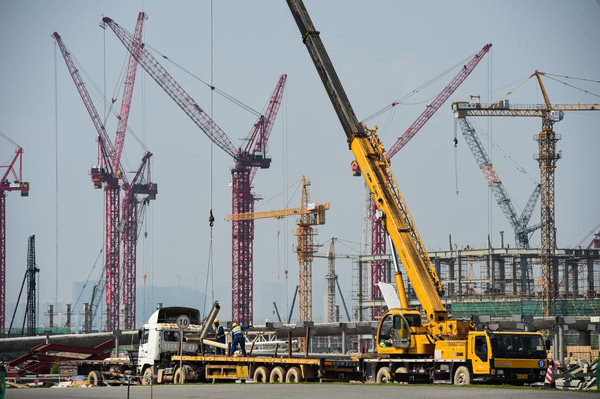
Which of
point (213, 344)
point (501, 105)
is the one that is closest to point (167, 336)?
point (213, 344)

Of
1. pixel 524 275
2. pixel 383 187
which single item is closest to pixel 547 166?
pixel 524 275

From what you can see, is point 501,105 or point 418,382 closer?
point 418,382

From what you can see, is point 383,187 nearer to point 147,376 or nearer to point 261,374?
point 261,374

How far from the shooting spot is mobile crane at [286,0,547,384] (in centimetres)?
4616

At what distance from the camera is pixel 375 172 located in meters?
54.5

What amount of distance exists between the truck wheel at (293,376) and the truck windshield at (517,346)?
837 cm

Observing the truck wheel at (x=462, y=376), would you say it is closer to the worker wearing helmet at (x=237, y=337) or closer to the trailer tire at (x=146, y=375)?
the worker wearing helmet at (x=237, y=337)

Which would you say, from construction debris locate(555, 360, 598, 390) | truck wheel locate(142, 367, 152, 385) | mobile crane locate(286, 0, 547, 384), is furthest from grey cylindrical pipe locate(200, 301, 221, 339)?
construction debris locate(555, 360, 598, 390)

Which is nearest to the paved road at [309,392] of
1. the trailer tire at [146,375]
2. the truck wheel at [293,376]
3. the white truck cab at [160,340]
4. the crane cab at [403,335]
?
the truck wheel at [293,376]

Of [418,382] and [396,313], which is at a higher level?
[396,313]

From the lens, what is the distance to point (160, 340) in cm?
5472

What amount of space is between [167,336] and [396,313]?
1229cm

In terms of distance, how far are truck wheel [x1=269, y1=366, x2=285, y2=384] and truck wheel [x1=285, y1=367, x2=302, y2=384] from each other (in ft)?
0.69

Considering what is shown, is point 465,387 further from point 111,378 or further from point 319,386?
point 111,378
